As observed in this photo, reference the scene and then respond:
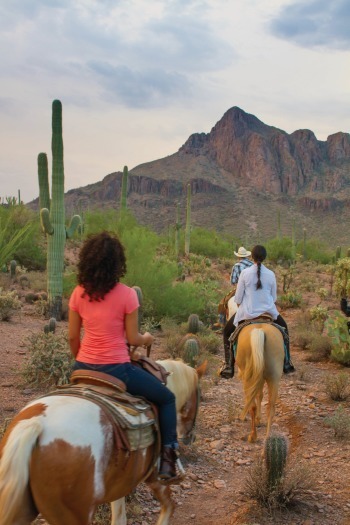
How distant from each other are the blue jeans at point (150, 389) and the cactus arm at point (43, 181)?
467 inches

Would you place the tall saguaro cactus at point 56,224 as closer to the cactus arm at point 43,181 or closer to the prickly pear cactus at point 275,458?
the cactus arm at point 43,181

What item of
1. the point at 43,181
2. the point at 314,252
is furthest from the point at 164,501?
the point at 314,252

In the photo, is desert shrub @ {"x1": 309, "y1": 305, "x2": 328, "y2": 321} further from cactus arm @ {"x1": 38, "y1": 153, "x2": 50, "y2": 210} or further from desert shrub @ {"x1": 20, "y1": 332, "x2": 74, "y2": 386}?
cactus arm @ {"x1": 38, "y1": 153, "x2": 50, "y2": 210}

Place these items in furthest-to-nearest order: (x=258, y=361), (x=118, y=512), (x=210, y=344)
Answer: (x=210, y=344) → (x=258, y=361) → (x=118, y=512)

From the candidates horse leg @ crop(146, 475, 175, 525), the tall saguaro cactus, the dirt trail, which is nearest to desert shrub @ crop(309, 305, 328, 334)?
the dirt trail

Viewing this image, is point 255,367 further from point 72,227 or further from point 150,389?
point 72,227

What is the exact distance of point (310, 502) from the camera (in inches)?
196

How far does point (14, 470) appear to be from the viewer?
8.98 ft

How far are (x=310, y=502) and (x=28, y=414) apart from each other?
10.7 feet

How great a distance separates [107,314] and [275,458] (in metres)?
2.43

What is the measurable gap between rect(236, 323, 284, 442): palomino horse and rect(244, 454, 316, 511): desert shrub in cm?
121

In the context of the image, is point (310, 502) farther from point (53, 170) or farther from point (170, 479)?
point (53, 170)

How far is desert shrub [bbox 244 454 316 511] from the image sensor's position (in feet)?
15.8

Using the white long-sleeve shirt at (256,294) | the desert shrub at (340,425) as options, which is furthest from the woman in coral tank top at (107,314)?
the desert shrub at (340,425)
